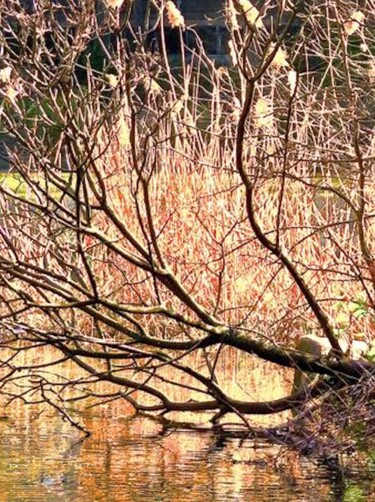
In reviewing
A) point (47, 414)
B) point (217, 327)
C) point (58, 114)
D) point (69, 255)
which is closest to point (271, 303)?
point (69, 255)

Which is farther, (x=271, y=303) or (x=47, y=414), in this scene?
(x=271, y=303)

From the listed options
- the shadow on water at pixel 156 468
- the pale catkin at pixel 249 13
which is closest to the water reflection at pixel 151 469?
the shadow on water at pixel 156 468

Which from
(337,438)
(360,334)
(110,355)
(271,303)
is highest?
(271,303)

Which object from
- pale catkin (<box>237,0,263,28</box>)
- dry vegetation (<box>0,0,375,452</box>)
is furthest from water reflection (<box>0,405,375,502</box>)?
pale catkin (<box>237,0,263,28</box>)

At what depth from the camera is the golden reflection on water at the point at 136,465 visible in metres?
5.41

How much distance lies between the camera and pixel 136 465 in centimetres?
599

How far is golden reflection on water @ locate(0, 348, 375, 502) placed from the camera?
541cm

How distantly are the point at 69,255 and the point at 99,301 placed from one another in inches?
144

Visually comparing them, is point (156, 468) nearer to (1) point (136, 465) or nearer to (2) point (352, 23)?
(1) point (136, 465)

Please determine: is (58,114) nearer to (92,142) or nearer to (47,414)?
(92,142)

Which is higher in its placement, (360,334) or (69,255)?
(69,255)

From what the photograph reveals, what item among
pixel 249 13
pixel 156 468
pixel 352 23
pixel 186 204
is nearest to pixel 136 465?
pixel 156 468

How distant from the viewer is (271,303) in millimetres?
9727

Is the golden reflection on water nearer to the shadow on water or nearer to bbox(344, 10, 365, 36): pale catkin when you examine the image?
the shadow on water
